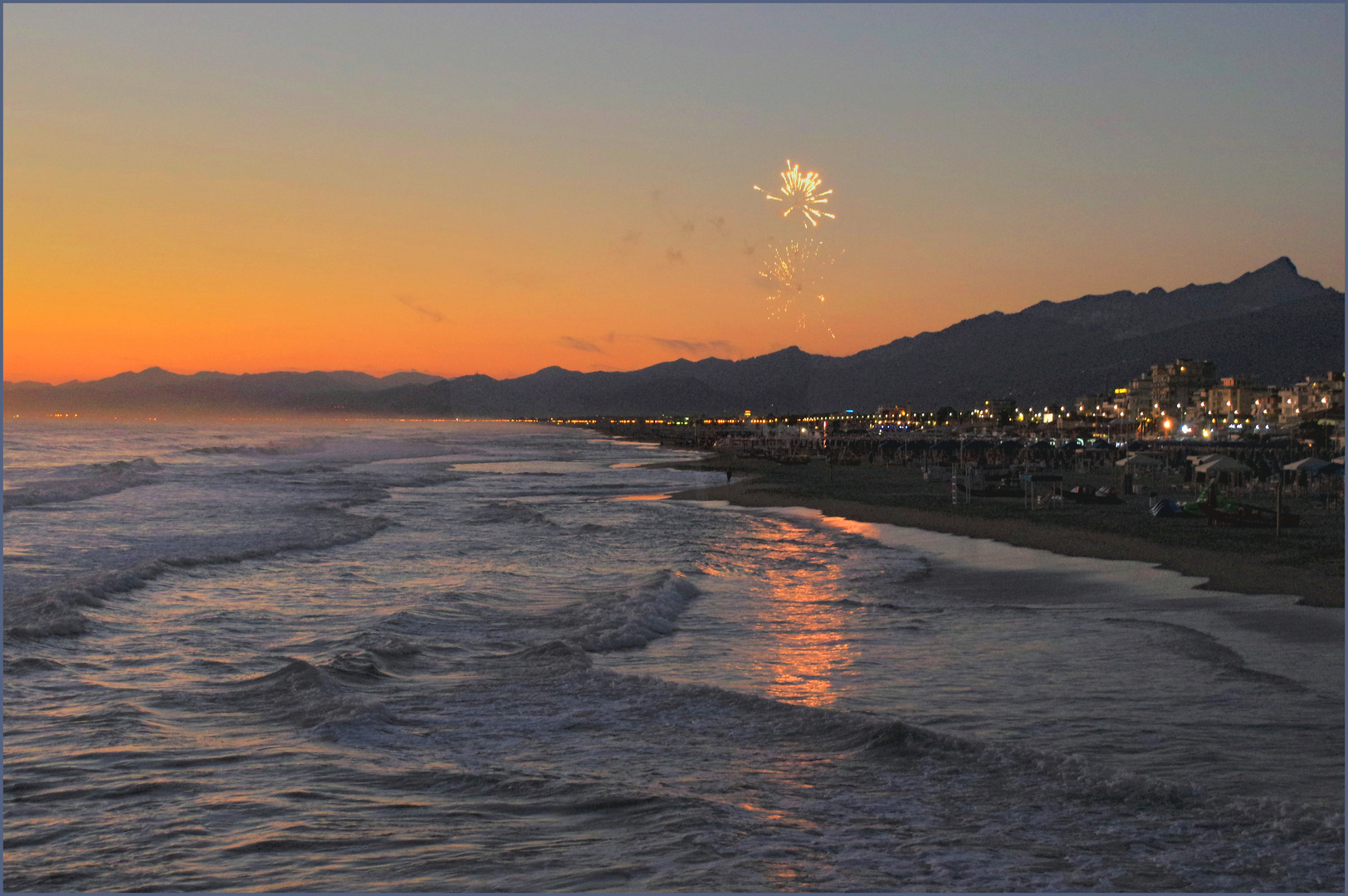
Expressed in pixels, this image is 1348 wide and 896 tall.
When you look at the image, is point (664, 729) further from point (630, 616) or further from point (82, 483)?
point (82, 483)

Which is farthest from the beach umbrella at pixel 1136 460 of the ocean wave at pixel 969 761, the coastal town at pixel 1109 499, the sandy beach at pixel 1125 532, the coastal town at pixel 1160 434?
the ocean wave at pixel 969 761

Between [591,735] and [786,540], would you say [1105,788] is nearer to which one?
[591,735]

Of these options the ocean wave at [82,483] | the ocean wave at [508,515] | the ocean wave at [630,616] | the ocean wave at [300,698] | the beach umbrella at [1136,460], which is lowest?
the ocean wave at [508,515]

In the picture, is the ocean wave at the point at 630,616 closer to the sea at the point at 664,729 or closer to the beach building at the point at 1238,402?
the sea at the point at 664,729

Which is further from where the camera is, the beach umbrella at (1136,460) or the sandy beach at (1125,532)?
the beach umbrella at (1136,460)

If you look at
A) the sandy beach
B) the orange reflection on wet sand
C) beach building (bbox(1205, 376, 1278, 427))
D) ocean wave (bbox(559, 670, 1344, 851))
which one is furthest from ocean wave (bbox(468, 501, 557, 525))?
beach building (bbox(1205, 376, 1278, 427))

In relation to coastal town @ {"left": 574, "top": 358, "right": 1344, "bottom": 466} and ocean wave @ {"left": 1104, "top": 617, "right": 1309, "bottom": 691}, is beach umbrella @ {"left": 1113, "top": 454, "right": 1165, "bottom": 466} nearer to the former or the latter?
coastal town @ {"left": 574, "top": 358, "right": 1344, "bottom": 466}
